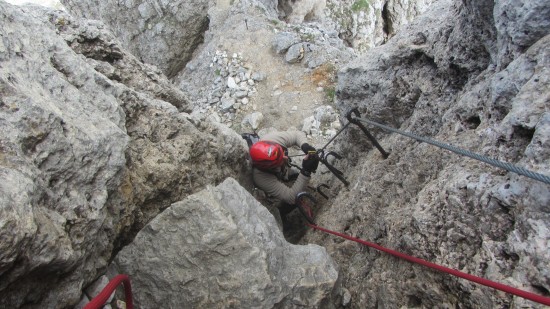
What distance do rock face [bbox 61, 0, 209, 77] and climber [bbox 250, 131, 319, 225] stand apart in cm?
1141

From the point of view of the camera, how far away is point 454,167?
3285 millimetres

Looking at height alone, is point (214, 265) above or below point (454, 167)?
below

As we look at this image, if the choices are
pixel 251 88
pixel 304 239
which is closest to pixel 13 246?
pixel 304 239

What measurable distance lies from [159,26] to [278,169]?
1282cm

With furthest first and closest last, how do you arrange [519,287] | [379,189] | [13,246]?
[379,189] → [519,287] → [13,246]

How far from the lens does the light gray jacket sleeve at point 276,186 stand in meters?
6.54

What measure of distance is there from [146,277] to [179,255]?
1.31 feet

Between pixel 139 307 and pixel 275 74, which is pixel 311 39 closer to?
pixel 275 74

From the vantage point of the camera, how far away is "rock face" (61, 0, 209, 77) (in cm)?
1661

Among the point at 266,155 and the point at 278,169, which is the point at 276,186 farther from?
the point at 266,155

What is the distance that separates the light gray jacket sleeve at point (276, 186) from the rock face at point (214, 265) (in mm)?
2728

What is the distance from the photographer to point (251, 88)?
13.8 m

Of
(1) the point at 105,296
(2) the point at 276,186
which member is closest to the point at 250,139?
(2) the point at 276,186

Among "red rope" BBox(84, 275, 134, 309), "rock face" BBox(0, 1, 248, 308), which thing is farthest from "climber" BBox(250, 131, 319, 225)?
"red rope" BBox(84, 275, 134, 309)
